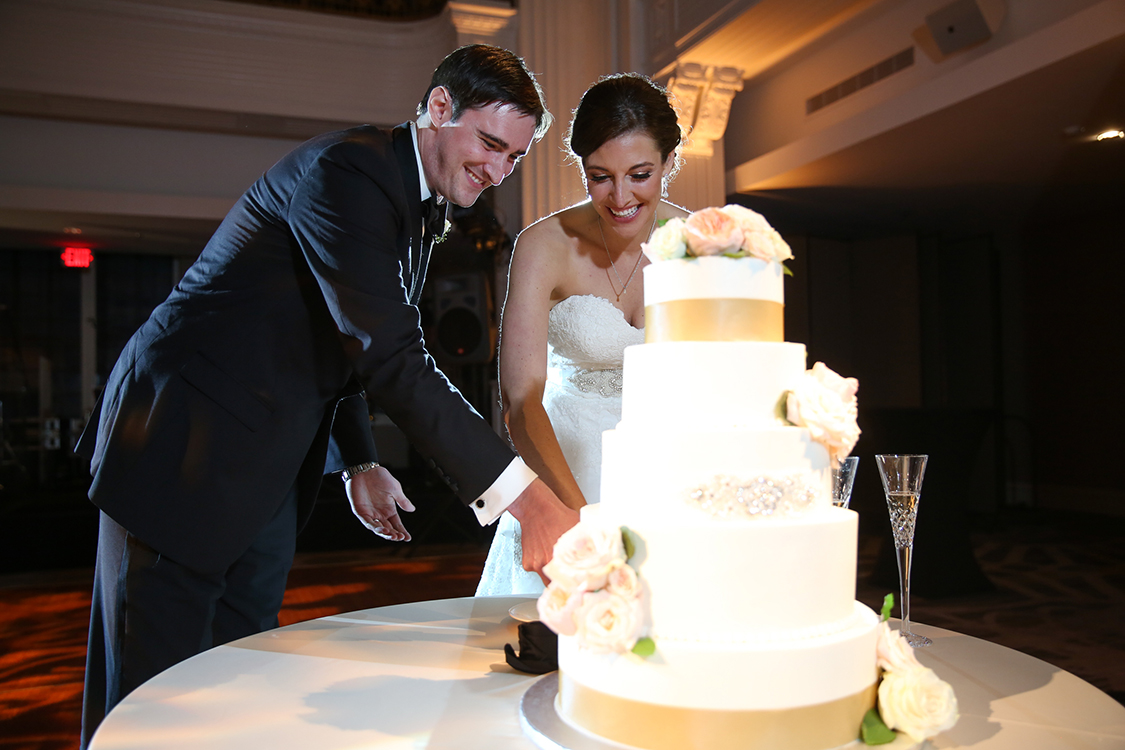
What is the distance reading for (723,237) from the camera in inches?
41.2

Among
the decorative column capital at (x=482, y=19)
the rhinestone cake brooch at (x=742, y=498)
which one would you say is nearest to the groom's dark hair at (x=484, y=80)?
the rhinestone cake brooch at (x=742, y=498)

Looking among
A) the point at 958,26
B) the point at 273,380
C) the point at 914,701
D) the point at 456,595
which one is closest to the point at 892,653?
the point at 914,701

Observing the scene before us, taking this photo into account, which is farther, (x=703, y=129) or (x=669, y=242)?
(x=703, y=129)

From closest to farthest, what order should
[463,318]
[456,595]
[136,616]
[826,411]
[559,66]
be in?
[826,411], [136,616], [456,595], [559,66], [463,318]

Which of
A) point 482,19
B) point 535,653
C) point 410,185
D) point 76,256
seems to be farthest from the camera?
point 76,256

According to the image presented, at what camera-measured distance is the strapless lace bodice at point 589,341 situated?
7.25 feet

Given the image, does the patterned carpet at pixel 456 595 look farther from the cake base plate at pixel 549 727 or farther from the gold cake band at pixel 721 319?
the gold cake band at pixel 721 319

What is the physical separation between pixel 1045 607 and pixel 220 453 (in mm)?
4641

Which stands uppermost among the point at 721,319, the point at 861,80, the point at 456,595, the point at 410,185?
the point at 861,80

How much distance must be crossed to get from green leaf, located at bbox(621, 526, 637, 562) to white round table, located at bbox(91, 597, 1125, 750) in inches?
9.4

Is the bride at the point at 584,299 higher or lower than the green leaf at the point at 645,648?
higher

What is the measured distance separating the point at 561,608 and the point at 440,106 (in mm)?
1107

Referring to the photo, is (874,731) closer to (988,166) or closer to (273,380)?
(273,380)

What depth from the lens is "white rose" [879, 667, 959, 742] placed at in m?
0.91
